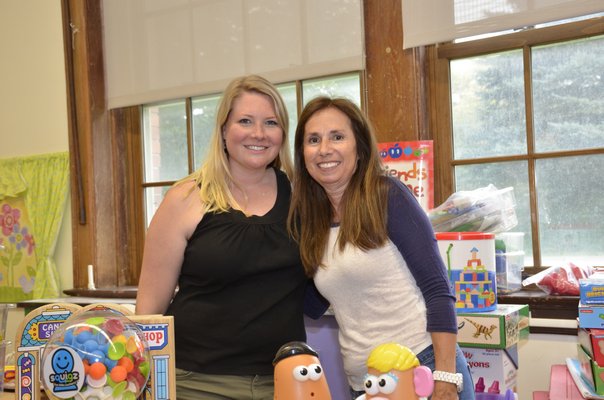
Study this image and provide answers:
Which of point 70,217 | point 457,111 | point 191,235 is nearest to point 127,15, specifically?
point 70,217

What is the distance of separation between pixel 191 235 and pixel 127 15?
218cm

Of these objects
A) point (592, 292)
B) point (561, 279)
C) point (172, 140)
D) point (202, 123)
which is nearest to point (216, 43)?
point (202, 123)

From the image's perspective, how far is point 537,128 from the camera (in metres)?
2.43

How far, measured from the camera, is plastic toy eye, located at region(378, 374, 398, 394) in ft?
3.62

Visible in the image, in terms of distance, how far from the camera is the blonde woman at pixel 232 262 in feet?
5.05

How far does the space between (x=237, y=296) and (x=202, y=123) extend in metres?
1.89

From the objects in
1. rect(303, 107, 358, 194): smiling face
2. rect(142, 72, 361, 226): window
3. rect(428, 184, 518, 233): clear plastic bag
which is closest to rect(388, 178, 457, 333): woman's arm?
rect(303, 107, 358, 194): smiling face

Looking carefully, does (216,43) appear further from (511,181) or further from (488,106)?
(511,181)

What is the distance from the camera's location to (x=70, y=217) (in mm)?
3539

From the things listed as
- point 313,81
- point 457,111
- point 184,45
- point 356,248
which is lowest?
point 356,248

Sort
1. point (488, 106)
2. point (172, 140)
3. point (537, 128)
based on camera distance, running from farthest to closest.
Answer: point (172, 140) < point (488, 106) < point (537, 128)

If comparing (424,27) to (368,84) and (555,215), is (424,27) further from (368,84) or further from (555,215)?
(555,215)

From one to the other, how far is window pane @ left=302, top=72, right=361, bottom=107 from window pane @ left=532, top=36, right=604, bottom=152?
750 mm

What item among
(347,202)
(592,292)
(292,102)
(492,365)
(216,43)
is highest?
(216,43)
